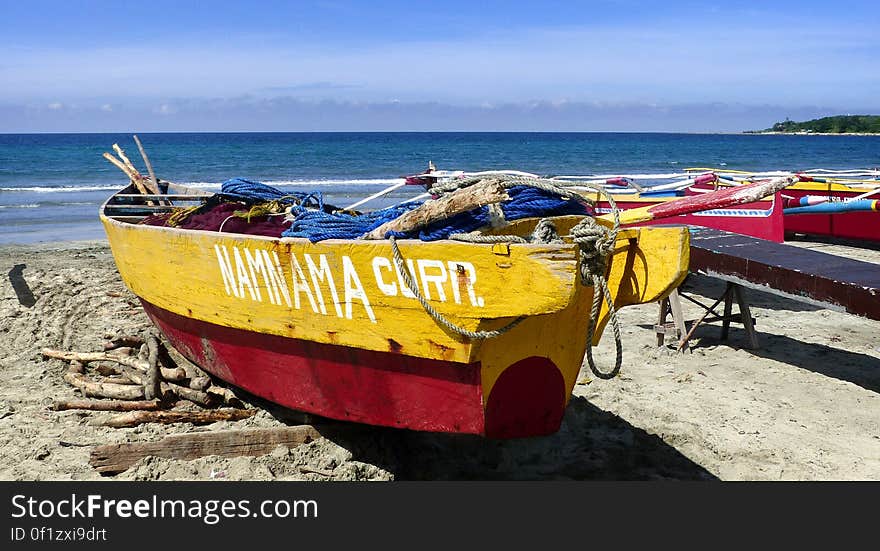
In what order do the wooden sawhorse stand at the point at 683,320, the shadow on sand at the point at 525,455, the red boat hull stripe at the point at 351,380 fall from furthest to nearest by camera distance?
the wooden sawhorse stand at the point at 683,320
the shadow on sand at the point at 525,455
the red boat hull stripe at the point at 351,380

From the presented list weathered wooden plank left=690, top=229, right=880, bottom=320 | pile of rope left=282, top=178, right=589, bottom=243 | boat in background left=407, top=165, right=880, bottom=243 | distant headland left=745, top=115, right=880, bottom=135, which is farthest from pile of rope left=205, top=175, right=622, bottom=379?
distant headland left=745, top=115, right=880, bottom=135

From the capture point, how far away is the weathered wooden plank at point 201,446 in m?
4.27

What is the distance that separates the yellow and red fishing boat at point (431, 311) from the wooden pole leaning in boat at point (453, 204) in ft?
0.10

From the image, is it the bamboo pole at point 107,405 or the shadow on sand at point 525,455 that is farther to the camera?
the bamboo pole at point 107,405

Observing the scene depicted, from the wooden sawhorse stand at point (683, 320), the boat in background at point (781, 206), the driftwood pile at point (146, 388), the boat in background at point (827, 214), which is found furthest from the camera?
the boat in background at point (827, 214)

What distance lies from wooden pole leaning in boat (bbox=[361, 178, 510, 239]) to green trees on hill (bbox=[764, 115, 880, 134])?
372 feet

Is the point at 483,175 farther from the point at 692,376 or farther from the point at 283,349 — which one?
the point at 692,376

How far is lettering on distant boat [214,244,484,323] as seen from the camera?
11.0 feet

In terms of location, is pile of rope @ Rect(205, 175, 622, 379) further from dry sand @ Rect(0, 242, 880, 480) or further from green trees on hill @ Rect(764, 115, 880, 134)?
green trees on hill @ Rect(764, 115, 880, 134)

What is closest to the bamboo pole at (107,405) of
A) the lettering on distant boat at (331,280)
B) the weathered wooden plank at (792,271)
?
the lettering on distant boat at (331,280)

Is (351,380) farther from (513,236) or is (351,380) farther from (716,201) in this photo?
(716,201)

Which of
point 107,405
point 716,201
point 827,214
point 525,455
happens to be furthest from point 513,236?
point 827,214

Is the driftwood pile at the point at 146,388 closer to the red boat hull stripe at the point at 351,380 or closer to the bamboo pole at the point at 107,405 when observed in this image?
the bamboo pole at the point at 107,405

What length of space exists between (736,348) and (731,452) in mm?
2331
